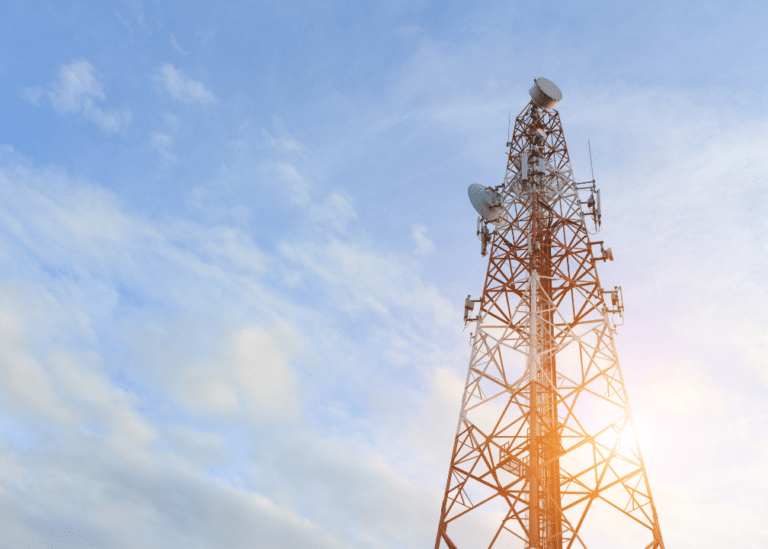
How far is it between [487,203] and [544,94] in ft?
26.8

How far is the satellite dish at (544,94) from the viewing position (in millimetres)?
36625

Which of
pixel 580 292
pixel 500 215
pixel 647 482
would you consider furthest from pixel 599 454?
pixel 500 215

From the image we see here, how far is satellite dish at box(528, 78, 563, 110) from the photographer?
3662 cm

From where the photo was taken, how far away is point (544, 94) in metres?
36.5

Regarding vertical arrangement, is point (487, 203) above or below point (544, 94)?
below

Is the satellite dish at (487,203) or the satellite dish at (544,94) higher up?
the satellite dish at (544,94)

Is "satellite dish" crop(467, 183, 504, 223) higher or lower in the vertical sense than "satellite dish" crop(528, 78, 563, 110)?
lower

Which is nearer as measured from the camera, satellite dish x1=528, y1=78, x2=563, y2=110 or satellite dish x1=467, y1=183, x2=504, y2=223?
satellite dish x1=467, y1=183, x2=504, y2=223

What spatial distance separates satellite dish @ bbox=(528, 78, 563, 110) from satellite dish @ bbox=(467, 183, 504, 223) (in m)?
6.79

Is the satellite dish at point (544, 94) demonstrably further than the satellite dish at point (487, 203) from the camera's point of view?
Answer: Yes

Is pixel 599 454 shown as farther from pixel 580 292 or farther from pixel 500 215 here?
pixel 500 215

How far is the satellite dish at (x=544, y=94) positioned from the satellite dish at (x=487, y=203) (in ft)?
22.3

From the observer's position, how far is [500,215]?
35219 mm

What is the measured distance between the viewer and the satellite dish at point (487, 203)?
3531 centimetres
